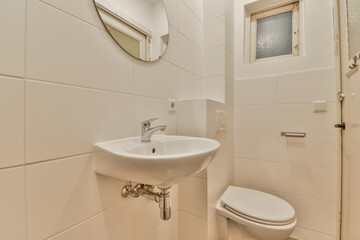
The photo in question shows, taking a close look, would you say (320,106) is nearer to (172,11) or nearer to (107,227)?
(172,11)

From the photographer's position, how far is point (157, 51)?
900mm

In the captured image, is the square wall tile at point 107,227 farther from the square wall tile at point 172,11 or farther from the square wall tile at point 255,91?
the square wall tile at point 255,91

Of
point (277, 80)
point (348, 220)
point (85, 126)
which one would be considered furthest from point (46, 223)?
point (277, 80)

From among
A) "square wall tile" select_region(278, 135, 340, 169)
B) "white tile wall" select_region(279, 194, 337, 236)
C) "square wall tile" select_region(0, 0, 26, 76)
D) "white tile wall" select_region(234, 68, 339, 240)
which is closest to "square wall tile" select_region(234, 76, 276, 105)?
"white tile wall" select_region(234, 68, 339, 240)

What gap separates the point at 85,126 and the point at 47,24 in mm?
334

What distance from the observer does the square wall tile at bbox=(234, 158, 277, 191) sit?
4.47ft

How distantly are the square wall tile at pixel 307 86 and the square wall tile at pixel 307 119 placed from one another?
57mm

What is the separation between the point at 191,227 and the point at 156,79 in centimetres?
96

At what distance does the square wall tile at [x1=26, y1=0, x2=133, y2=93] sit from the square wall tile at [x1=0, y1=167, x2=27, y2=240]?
0.27m

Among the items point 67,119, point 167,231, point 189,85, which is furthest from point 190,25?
point 167,231

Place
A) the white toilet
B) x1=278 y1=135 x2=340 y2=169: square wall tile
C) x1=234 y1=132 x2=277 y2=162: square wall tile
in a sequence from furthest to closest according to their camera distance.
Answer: x1=234 y1=132 x2=277 y2=162: square wall tile → x1=278 y1=135 x2=340 y2=169: square wall tile → the white toilet

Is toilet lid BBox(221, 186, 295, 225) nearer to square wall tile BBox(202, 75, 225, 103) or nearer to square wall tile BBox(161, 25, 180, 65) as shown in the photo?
square wall tile BBox(202, 75, 225, 103)

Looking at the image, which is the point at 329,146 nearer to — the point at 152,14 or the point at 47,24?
the point at 152,14

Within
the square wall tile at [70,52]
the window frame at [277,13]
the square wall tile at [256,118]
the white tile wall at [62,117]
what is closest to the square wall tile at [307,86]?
the square wall tile at [256,118]
